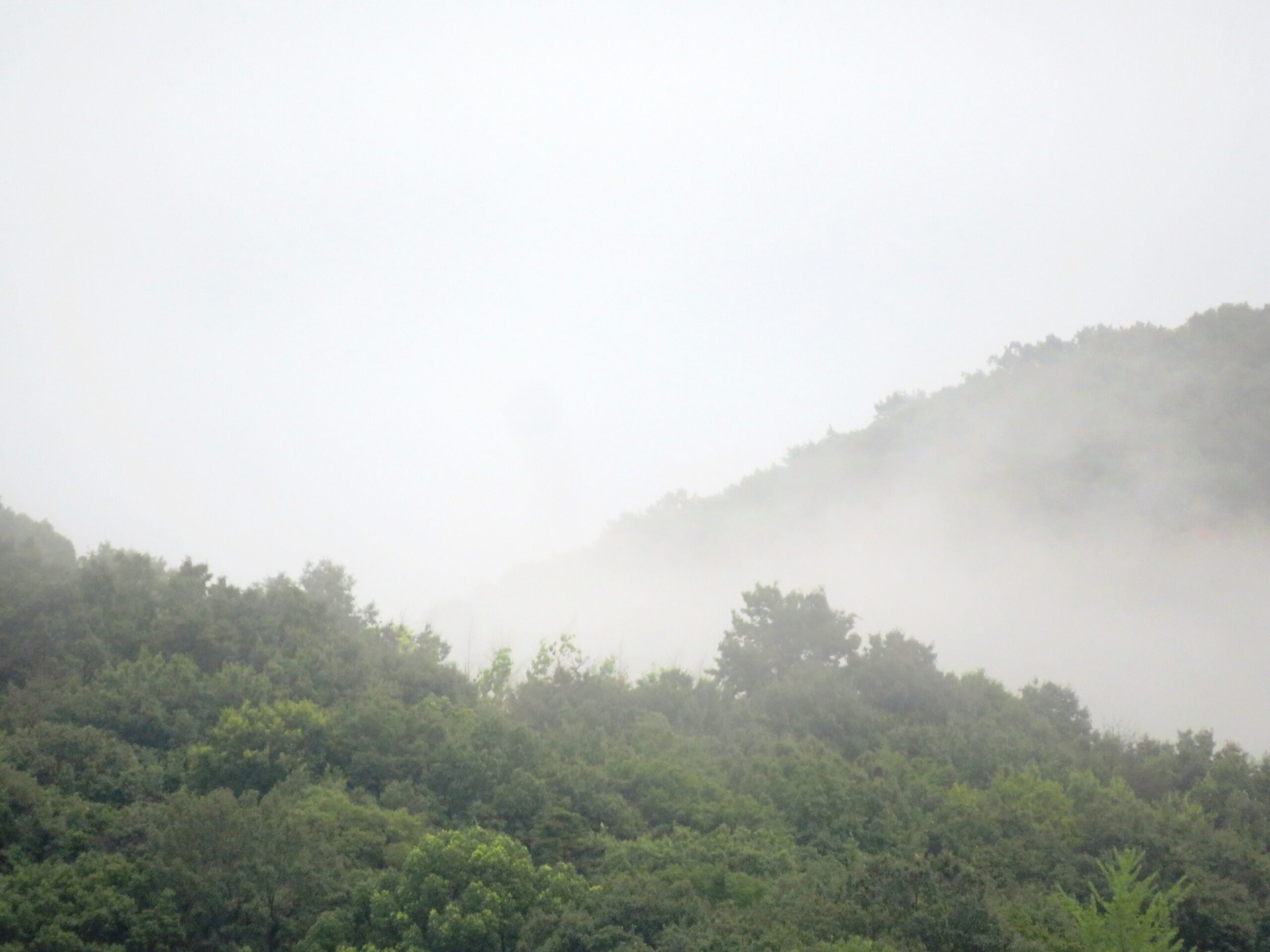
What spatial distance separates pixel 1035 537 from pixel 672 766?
4242cm

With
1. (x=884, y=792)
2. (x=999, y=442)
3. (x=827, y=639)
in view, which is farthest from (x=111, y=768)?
(x=999, y=442)

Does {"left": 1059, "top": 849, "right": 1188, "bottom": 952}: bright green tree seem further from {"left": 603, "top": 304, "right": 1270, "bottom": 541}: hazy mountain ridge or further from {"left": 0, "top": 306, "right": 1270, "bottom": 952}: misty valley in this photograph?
{"left": 603, "top": 304, "right": 1270, "bottom": 541}: hazy mountain ridge

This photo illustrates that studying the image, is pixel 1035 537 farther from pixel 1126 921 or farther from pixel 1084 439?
pixel 1126 921

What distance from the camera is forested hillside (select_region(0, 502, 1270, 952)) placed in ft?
53.0

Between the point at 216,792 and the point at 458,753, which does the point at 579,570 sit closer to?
the point at 458,753

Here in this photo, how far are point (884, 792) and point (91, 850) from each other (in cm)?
1715

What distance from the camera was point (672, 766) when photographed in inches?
1003

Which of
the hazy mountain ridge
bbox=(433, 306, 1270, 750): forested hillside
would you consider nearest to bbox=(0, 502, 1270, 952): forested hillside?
bbox=(433, 306, 1270, 750): forested hillside

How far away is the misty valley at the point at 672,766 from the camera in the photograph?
53.6 ft

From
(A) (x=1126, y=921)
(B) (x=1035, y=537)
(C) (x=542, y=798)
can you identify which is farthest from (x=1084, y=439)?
(A) (x=1126, y=921)

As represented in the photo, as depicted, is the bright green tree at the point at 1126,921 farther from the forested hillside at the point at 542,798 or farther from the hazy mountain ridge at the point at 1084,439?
the hazy mountain ridge at the point at 1084,439

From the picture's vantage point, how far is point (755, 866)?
1984 cm

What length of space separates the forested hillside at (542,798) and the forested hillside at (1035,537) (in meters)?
18.0

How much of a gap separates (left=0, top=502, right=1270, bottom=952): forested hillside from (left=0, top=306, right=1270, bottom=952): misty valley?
0.08 meters
